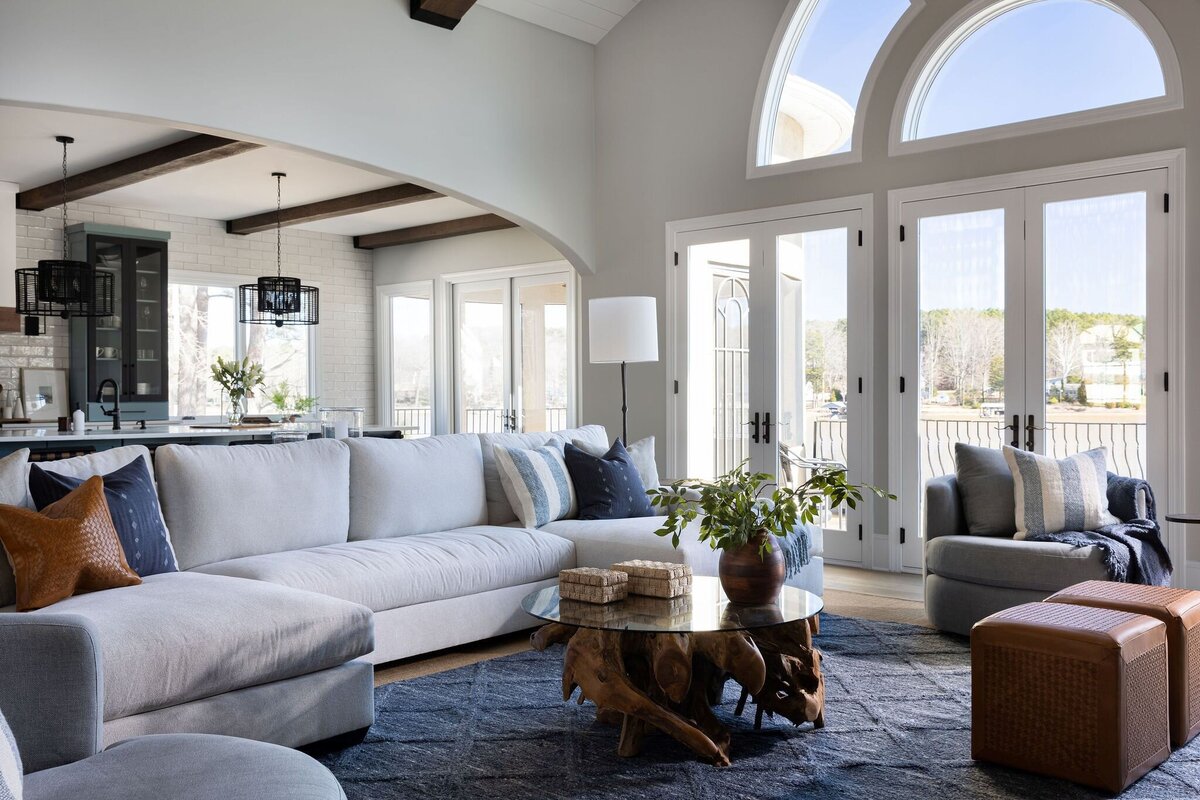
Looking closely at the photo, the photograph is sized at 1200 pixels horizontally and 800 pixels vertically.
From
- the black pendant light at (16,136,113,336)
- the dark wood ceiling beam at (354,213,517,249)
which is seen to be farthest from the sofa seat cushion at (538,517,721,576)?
the dark wood ceiling beam at (354,213,517,249)

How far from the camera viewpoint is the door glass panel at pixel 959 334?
535 centimetres

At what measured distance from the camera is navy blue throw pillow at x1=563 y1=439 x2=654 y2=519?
475cm

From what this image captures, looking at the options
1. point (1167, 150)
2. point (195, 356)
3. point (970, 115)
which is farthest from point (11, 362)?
point (1167, 150)

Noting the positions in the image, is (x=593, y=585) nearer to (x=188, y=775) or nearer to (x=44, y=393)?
(x=188, y=775)

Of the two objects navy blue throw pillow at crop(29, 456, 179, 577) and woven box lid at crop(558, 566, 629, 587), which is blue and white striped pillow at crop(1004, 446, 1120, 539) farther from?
navy blue throw pillow at crop(29, 456, 179, 577)

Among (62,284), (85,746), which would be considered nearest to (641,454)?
(85,746)

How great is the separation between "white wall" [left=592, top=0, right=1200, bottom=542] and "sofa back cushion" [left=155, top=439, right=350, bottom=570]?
3.17 m

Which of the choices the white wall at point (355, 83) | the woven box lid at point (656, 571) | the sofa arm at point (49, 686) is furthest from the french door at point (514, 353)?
the sofa arm at point (49, 686)

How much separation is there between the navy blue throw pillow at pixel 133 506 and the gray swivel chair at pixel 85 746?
132 centimetres

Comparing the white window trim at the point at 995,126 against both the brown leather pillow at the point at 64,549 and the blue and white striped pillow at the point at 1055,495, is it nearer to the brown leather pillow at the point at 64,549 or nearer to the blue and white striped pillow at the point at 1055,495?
the blue and white striped pillow at the point at 1055,495

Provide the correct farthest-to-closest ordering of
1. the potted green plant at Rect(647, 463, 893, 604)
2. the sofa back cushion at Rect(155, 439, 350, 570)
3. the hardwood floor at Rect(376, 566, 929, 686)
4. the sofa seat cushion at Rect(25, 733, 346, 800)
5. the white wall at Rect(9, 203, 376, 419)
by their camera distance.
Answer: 1. the white wall at Rect(9, 203, 376, 419)
2. the hardwood floor at Rect(376, 566, 929, 686)
3. the sofa back cushion at Rect(155, 439, 350, 570)
4. the potted green plant at Rect(647, 463, 893, 604)
5. the sofa seat cushion at Rect(25, 733, 346, 800)

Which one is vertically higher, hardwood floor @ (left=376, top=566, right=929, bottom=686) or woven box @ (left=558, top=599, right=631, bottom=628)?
woven box @ (left=558, top=599, right=631, bottom=628)

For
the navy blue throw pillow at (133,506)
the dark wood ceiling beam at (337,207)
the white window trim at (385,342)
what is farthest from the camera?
the white window trim at (385,342)

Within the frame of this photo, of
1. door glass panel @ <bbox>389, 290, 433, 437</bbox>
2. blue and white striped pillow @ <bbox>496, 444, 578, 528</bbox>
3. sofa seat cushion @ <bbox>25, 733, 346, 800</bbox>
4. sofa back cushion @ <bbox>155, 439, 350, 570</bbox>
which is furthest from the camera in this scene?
door glass panel @ <bbox>389, 290, 433, 437</bbox>
